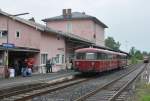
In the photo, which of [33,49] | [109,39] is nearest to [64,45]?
[33,49]

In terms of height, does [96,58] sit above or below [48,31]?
below

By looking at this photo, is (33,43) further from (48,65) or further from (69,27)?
(69,27)

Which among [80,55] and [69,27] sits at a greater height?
[69,27]

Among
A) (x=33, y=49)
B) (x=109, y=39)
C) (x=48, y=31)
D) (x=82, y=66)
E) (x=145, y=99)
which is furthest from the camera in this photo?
(x=109, y=39)

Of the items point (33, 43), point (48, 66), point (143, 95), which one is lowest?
point (143, 95)

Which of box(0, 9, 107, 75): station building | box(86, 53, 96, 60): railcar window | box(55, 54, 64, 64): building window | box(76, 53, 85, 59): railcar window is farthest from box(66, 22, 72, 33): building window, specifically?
box(86, 53, 96, 60): railcar window

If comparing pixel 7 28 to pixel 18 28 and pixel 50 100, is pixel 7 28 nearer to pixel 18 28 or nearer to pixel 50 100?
pixel 18 28

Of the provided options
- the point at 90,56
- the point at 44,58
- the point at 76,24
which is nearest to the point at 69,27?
the point at 76,24

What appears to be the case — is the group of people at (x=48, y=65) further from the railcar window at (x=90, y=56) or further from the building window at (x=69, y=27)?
the building window at (x=69, y=27)

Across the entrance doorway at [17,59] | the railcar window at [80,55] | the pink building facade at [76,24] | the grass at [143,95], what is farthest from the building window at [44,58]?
the pink building facade at [76,24]

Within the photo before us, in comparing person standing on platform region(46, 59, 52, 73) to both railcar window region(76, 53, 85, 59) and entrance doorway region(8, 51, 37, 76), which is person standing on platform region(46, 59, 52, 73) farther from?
railcar window region(76, 53, 85, 59)

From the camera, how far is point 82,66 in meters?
34.8

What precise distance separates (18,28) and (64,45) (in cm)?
842

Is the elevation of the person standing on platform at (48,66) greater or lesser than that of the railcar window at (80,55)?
lesser
